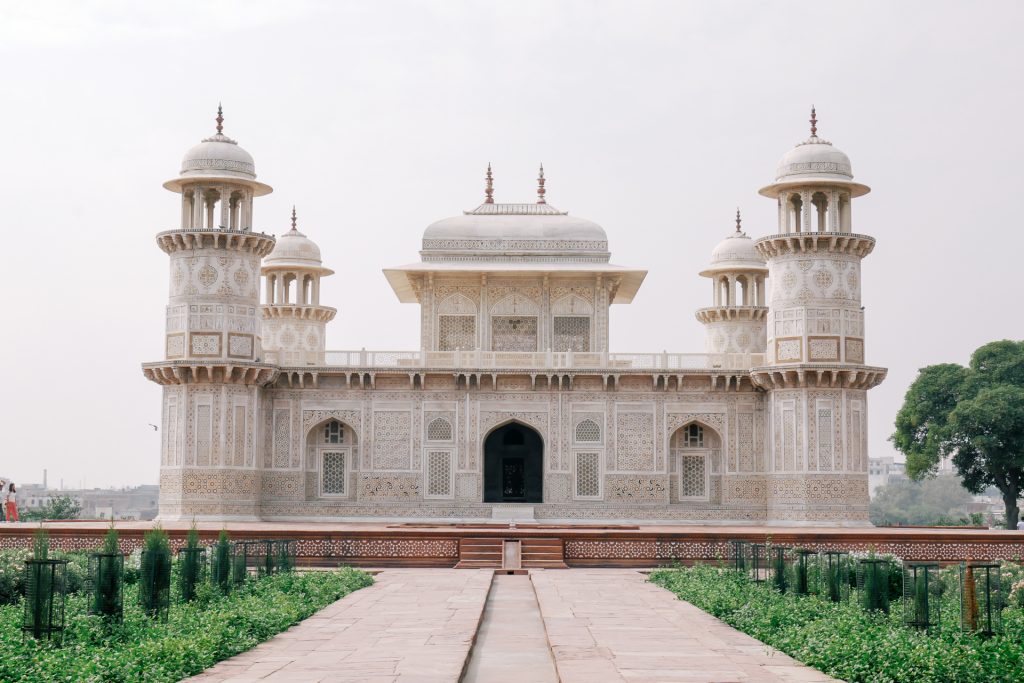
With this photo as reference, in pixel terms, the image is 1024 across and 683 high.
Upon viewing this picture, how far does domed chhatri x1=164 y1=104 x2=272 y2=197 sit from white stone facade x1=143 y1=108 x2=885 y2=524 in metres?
0.06

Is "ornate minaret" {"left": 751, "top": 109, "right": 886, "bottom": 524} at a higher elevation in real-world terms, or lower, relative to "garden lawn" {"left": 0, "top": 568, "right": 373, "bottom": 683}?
higher

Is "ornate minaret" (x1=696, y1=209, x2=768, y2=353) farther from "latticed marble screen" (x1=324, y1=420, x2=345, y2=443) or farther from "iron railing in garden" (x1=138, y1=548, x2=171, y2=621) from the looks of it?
"iron railing in garden" (x1=138, y1=548, x2=171, y2=621)

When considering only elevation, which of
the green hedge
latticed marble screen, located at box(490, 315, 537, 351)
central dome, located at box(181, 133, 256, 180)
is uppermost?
central dome, located at box(181, 133, 256, 180)

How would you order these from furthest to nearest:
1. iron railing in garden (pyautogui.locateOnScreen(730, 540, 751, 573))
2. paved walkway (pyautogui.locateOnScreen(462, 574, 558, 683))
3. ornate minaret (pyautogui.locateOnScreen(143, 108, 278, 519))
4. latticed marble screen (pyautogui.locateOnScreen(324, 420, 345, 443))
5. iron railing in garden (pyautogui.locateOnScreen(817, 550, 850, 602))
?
latticed marble screen (pyautogui.locateOnScreen(324, 420, 345, 443)) < ornate minaret (pyautogui.locateOnScreen(143, 108, 278, 519)) < iron railing in garden (pyautogui.locateOnScreen(730, 540, 751, 573)) < iron railing in garden (pyautogui.locateOnScreen(817, 550, 850, 602)) < paved walkway (pyautogui.locateOnScreen(462, 574, 558, 683))

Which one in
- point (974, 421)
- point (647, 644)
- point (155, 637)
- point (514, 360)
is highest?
point (514, 360)

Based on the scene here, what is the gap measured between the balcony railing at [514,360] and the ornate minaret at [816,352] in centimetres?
138

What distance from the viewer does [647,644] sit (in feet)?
31.9

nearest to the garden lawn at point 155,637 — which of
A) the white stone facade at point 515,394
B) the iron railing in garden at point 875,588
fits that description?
the iron railing in garden at point 875,588

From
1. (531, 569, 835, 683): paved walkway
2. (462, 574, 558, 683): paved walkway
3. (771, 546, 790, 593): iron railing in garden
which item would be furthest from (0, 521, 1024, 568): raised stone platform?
(771, 546, 790, 593): iron railing in garden

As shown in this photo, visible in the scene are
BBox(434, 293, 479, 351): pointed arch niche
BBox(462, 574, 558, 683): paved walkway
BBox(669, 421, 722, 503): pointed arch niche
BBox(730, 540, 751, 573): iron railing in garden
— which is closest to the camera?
BBox(462, 574, 558, 683): paved walkway

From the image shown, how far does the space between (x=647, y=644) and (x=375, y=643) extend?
6.80 ft

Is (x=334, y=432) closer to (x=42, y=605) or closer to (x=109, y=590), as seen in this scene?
(x=109, y=590)

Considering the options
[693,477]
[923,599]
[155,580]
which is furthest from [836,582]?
[693,477]

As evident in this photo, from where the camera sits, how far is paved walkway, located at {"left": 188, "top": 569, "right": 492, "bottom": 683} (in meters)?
8.13
